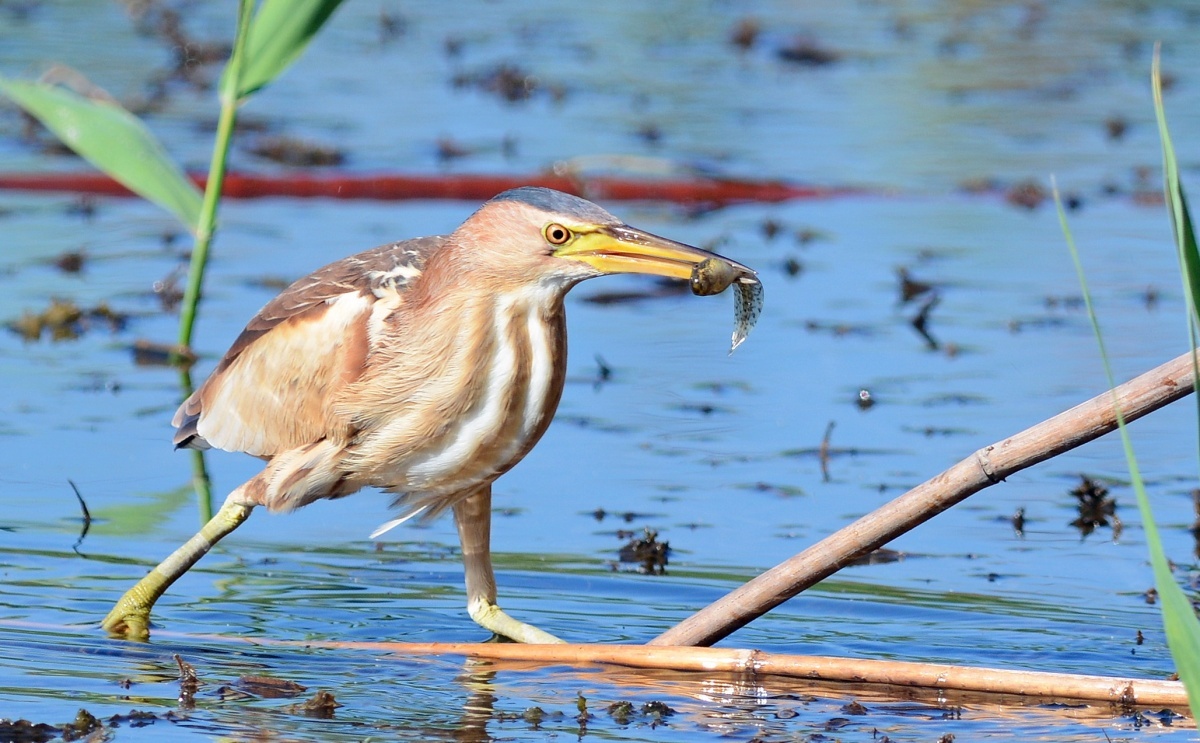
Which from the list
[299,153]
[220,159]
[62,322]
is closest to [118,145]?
[220,159]

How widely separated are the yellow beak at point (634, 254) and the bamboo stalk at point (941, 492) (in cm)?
52

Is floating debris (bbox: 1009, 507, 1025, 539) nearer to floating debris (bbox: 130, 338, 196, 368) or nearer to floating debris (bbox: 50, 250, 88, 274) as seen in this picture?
floating debris (bbox: 130, 338, 196, 368)

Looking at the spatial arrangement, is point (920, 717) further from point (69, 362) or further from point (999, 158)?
point (999, 158)

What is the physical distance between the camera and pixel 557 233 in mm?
3613

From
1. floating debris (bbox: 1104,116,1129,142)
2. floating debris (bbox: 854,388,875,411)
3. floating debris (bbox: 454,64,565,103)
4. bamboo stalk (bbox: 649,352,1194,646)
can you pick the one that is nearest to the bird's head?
bamboo stalk (bbox: 649,352,1194,646)

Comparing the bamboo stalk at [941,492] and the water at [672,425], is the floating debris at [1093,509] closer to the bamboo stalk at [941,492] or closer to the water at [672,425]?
the water at [672,425]

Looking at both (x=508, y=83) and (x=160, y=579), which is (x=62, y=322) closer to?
(x=160, y=579)

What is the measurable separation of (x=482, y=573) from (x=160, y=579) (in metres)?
0.68

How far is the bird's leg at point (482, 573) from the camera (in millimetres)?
4305

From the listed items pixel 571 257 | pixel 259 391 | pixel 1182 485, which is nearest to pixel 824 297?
pixel 1182 485

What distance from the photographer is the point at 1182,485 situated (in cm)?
558

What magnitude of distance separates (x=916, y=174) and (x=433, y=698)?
642 centimetres

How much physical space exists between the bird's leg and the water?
0.42ft

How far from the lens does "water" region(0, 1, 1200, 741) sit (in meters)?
3.96
